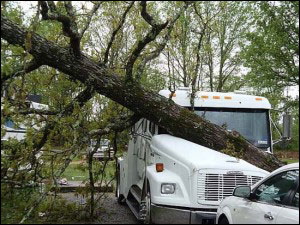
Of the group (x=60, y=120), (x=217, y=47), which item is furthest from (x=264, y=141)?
(x=217, y=47)

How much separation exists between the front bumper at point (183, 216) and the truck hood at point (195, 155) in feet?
2.20

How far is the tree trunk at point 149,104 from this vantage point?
8438mm

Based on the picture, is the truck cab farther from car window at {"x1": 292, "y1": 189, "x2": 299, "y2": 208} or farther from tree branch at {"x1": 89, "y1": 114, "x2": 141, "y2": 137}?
car window at {"x1": 292, "y1": 189, "x2": 299, "y2": 208}

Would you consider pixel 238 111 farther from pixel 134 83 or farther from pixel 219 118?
pixel 134 83

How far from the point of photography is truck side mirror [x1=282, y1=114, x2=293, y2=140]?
27.7 ft

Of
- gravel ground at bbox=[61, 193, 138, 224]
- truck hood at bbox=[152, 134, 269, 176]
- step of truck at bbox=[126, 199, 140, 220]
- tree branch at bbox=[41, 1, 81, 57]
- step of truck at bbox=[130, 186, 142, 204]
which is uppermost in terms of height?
tree branch at bbox=[41, 1, 81, 57]

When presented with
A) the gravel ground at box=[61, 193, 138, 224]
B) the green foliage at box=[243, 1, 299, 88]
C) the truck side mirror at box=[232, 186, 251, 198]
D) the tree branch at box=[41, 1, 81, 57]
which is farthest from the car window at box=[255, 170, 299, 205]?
the green foliage at box=[243, 1, 299, 88]

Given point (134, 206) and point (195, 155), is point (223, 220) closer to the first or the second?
point (195, 155)

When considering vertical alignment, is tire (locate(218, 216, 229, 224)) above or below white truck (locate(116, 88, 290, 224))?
below

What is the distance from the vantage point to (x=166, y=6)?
412 inches

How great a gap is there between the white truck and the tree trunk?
0.31m

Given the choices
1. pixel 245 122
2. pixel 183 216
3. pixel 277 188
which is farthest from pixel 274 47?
pixel 277 188

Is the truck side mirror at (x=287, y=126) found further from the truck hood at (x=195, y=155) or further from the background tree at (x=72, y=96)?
the truck hood at (x=195, y=155)

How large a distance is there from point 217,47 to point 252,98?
29.5m
